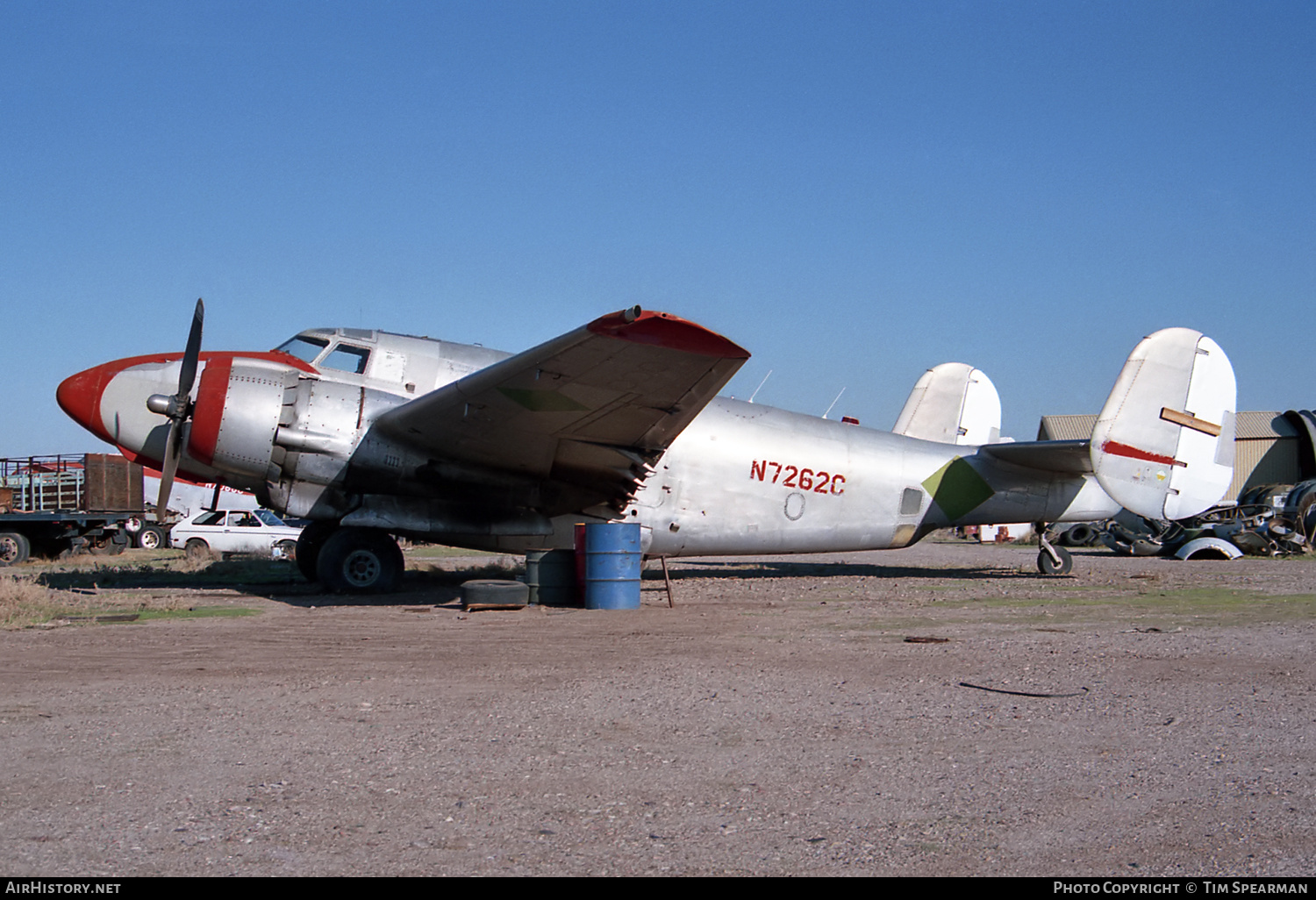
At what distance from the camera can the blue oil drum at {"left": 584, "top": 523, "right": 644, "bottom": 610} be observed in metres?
11.2

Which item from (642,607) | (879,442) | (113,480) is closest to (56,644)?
(642,607)

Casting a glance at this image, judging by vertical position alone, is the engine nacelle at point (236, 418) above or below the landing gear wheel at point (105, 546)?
above

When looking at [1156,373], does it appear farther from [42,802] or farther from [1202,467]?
[42,802]

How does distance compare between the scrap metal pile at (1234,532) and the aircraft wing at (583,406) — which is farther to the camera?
the scrap metal pile at (1234,532)

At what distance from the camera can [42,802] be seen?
391cm

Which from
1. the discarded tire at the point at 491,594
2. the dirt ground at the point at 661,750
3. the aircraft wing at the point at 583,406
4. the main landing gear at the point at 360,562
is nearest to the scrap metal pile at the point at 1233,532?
the aircraft wing at the point at 583,406

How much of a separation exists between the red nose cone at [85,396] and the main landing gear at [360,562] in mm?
3229

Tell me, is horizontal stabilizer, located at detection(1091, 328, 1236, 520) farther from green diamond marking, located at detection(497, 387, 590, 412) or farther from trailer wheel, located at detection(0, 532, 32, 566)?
trailer wheel, located at detection(0, 532, 32, 566)

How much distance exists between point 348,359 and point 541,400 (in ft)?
10.7

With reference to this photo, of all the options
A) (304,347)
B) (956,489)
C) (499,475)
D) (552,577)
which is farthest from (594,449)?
(956,489)

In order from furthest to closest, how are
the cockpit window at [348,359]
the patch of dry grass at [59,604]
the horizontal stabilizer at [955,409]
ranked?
the horizontal stabilizer at [955,409] < the cockpit window at [348,359] < the patch of dry grass at [59,604]

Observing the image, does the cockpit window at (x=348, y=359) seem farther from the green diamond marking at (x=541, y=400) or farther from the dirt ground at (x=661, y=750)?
the dirt ground at (x=661, y=750)

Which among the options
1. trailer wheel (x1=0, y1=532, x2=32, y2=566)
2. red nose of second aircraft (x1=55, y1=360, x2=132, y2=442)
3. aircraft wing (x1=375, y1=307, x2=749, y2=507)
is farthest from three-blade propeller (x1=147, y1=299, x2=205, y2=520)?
trailer wheel (x1=0, y1=532, x2=32, y2=566)

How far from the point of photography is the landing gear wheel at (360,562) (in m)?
12.5
